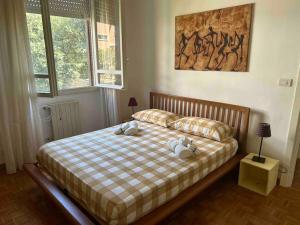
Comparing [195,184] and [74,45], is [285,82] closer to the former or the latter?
[195,184]

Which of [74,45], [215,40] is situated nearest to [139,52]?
[74,45]

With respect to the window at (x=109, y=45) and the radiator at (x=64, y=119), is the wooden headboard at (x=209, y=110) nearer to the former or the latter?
the window at (x=109, y=45)

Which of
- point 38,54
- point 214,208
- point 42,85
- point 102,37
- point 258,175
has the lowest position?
point 214,208

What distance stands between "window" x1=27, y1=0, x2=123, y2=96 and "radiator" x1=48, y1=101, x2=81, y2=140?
0.29 metres

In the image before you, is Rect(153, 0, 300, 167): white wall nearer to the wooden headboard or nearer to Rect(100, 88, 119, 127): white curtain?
the wooden headboard

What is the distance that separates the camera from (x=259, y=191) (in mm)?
2582

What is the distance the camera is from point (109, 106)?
399 centimetres

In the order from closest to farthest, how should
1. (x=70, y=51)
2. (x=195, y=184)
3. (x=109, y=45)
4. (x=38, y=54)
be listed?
(x=195, y=184) → (x=38, y=54) → (x=109, y=45) → (x=70, y=51)

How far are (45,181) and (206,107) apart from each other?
7.45 ft

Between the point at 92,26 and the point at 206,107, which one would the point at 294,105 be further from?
the point at 92,26

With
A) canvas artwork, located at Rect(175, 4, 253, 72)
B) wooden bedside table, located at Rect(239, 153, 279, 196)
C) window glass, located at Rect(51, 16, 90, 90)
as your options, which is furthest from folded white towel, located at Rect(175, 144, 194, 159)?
window glass, located at Rect(51, 16, 90, 90)

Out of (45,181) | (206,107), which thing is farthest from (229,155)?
(45,181)

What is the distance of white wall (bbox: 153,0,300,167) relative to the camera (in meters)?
2.45

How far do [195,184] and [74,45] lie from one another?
2.97 meters
